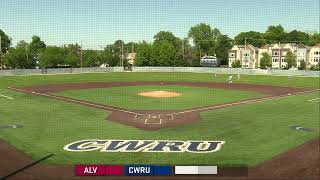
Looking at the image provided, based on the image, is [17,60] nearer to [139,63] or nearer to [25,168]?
[139,63]

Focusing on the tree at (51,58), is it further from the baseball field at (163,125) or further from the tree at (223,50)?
the baseball field at (163,125)

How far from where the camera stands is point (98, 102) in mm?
33156

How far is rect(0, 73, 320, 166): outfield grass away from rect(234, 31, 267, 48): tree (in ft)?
351

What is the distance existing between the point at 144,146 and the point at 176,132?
3443 millimetres

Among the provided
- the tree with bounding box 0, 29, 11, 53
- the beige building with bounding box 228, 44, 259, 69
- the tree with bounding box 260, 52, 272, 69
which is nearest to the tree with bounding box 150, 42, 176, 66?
the beige building with bounding box 228, 44, 259, 69

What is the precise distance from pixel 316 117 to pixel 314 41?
367 feet

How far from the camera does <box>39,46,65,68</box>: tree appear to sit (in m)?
93.5

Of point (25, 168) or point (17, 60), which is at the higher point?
point (17, 60)

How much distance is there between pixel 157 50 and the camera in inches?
3947

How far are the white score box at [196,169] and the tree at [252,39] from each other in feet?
413

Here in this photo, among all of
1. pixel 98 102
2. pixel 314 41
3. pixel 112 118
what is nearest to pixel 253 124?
pixel 112 118

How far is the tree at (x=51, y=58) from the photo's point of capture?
93.5 metres

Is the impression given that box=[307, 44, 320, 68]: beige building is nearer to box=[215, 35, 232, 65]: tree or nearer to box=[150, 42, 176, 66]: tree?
box=[215, 35, 232, 65]: tree

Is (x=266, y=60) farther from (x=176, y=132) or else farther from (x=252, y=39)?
(x=176, y=132)
